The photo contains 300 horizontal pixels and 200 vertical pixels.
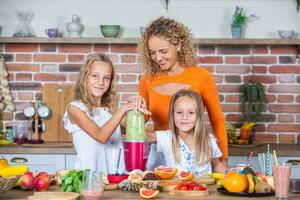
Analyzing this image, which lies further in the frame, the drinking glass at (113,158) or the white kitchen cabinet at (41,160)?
the white kitchen cabinet at (41,160)

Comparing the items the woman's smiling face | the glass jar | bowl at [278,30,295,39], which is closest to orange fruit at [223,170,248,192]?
the woman's smiling face

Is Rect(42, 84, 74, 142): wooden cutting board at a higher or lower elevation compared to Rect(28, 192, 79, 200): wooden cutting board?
higher

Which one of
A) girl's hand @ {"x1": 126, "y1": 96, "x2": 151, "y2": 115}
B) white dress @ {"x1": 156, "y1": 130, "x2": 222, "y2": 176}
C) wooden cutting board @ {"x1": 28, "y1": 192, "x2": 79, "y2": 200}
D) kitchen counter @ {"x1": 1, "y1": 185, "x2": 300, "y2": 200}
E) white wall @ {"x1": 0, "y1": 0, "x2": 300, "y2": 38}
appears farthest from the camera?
white wall @ {"x1": 0, "y1": 0, "x2": 300, "y2": 38}

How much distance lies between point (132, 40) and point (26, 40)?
→ 2.55ft

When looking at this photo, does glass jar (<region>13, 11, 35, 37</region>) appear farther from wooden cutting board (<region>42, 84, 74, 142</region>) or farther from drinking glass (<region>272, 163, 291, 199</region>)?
drinking glass (<region>272, 163, 291, 199</region>)

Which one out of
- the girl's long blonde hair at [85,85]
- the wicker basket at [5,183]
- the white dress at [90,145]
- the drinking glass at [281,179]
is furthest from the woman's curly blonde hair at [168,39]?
the wicker basket at [5,183]

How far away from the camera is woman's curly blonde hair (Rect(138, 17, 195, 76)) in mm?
3527

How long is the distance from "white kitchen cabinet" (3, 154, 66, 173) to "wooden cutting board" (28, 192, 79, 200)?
1.98 meters

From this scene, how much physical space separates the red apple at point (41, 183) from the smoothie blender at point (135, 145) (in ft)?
1.56

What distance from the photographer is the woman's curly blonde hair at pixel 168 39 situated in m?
3.53

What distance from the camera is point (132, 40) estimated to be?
15.7 feet

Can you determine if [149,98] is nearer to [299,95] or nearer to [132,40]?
[132,40]

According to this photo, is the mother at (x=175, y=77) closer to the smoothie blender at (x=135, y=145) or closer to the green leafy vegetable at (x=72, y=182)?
the smoothie blender at (x=135, y=145)

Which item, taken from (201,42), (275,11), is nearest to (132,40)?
(201,42)
